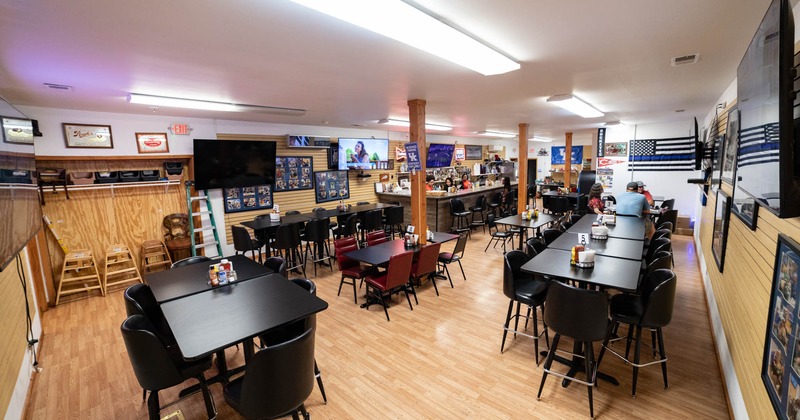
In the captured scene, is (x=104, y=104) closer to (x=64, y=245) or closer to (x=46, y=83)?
(x=46, y=83)

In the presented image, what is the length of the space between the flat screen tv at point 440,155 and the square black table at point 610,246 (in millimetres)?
7420

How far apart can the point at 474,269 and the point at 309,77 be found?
14.0ft

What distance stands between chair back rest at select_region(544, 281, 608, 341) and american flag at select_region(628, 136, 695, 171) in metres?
8.73

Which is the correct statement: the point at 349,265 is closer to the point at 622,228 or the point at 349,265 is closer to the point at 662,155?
the point at 622,228

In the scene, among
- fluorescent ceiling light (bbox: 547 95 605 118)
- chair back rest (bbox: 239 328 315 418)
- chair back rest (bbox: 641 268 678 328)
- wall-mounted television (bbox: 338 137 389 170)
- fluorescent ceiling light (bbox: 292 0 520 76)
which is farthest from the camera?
wall-mounted television (bbox: 338 137 389 170)

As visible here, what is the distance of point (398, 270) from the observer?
4203 millimetres

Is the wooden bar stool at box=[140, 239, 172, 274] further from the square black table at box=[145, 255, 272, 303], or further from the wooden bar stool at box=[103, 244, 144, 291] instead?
the square black table at box=[145, 255, 272, 303]

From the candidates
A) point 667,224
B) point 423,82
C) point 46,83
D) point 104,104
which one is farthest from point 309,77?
point 667,224

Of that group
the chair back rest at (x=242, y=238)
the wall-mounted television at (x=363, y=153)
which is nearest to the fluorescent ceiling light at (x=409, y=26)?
the chair back rest at (x=242, y=238)

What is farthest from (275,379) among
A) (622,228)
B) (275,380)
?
(622,228)

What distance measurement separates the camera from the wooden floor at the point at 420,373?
9.00ft

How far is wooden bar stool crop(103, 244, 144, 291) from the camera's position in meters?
5.44

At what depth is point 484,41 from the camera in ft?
8.66

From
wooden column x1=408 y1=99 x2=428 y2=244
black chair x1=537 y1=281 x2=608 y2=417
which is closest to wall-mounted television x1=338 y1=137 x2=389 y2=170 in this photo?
wooden column x1=408 y1=99 x2=428 y2=244
